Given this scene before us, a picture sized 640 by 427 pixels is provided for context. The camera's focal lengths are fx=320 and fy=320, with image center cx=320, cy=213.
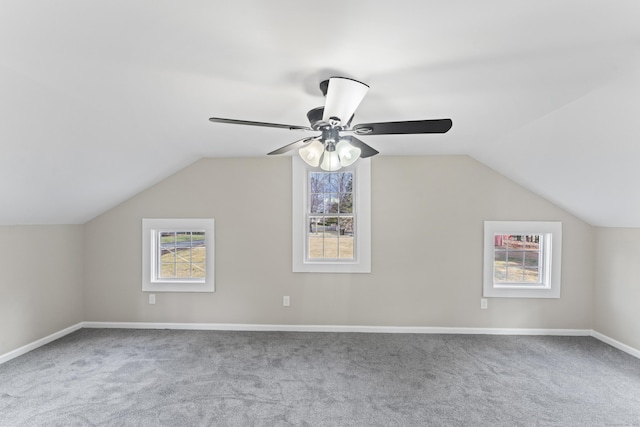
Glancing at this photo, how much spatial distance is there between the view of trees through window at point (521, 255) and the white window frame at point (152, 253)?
3.56 m

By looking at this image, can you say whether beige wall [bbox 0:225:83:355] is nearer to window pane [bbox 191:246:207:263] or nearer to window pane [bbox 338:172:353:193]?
window pane [bbox 191:246:207:263]

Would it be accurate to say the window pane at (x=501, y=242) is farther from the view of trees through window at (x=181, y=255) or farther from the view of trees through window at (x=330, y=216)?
the view of trees through window at (x=181, y=255)

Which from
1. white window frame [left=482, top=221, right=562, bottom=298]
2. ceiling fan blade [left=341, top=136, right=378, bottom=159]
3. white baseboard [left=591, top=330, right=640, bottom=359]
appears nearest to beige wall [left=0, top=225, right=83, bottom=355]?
ceiling fan blade [left=341, top=136, right=378, bottom=159]

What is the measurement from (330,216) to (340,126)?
2.23 m

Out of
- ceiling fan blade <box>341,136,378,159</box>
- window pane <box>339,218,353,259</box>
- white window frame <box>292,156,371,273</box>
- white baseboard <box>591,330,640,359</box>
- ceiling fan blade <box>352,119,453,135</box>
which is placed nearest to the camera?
ceiling fan blade <box>352,119,453,135</box>

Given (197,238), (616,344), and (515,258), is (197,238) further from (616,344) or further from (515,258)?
(616,344)

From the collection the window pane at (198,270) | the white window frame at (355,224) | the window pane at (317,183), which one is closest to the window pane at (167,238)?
the window pane at (198,270)

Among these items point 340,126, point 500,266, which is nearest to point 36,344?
point 340,126

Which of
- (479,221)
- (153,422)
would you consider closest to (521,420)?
(479,221)

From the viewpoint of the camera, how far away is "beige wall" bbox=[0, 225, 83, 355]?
3141mm

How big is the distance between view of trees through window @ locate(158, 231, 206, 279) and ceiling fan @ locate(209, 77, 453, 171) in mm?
2481

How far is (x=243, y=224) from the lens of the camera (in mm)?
4027

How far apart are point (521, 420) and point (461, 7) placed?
2.65 m

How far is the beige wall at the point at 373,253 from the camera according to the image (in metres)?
3.87
